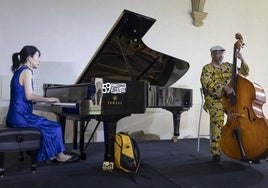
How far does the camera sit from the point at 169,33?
5.73 meters

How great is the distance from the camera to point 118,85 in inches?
109

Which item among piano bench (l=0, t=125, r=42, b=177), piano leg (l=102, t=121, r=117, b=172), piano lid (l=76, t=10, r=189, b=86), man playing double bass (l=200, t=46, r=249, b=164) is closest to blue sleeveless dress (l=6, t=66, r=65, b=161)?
piano bench (l=0, t=125, r=42, b=177)

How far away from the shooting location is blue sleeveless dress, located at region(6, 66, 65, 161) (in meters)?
2.91

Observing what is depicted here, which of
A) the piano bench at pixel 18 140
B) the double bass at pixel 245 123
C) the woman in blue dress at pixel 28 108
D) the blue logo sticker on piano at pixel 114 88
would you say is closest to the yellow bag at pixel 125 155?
the blue logo sticker on piano at pixel 114 88

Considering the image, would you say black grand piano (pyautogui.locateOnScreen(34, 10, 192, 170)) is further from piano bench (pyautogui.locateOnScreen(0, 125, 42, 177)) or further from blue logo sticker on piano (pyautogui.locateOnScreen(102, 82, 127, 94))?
piano bench (pyautogui.locateOnScreen(0, 125, 42, 177))

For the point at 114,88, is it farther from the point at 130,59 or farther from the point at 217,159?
the point at 217,159

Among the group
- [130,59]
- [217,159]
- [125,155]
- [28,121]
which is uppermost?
[130,59]

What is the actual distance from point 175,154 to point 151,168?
92 cm

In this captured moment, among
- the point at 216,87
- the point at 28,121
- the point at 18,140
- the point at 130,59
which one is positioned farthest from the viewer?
the point at 130,59

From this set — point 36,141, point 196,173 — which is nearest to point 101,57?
point 36,141

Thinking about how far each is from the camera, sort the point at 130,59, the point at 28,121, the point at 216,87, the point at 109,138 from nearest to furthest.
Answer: the point at 109,138 < the point at 28,121 < the point at 216,87 < the point at 130,59

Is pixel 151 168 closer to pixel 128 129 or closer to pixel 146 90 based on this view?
pixel 146 90

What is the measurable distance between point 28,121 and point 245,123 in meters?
2.05

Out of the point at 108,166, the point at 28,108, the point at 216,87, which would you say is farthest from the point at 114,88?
the point at 216,87
